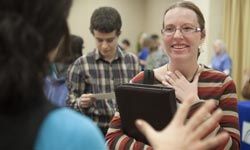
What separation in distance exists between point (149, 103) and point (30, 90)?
0.69 m

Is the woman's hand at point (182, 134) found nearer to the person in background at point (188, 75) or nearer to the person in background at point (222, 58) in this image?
the person in background at point (188, 75)

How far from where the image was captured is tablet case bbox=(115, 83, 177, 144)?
1384mm

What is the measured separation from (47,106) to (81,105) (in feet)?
5.42

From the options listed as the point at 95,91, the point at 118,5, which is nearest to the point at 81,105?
the point at 95,91

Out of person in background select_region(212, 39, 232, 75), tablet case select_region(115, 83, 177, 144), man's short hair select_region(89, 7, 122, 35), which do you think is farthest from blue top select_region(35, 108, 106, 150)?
person in background select_region(212, 39, 232, 75)

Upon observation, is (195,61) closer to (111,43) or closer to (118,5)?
(111,43)

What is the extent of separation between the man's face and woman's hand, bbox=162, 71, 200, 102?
0.89m

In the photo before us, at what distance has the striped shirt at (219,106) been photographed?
1662 mm

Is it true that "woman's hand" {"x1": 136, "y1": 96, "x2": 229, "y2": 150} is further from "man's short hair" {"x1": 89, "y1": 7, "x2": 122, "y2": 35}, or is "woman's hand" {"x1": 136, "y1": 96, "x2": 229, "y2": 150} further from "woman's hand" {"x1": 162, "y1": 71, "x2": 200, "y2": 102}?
"man's short hair" {"x1": 89, "y1": 7, "x2": 122, "y2": 35}

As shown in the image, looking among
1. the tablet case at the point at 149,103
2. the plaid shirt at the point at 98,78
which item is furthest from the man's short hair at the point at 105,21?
Answer: the tablet case at the point at 149,103

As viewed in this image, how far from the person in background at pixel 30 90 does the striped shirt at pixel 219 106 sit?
0.86 metres

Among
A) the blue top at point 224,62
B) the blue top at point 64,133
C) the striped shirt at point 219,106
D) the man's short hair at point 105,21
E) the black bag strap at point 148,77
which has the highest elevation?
the man's short hair at point 105,21

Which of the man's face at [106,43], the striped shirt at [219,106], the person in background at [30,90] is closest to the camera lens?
the person in background at [30,90]

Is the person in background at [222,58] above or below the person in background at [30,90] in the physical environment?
below
